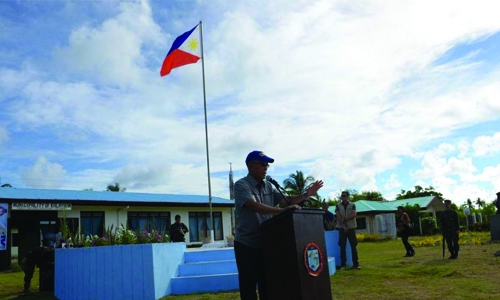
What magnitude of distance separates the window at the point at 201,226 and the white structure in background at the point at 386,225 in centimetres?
1237

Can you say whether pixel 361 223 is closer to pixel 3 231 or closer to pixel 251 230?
pixel 3 231

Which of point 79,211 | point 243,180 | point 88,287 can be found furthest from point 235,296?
point 79,211

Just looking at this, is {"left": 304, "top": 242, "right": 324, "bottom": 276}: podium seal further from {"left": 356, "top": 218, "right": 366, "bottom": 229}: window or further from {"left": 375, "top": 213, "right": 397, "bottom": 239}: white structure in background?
{"left": 356, "top": 218, "right": 366, "bottom": 229}: window

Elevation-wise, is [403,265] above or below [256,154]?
below

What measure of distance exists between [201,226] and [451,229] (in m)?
18.2

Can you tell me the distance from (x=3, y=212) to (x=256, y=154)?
15109mm

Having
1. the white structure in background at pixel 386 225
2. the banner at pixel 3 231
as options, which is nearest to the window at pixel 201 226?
the white structure in background at pixel 386 225

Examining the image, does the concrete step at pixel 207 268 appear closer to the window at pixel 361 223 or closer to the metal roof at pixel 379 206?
the metal roof at pixel 379 206

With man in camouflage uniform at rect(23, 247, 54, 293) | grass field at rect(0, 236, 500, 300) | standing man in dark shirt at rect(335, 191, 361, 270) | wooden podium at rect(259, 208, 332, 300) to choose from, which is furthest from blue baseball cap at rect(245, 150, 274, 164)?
man in camouflage uniform at rect(23, 247, 54, 293)

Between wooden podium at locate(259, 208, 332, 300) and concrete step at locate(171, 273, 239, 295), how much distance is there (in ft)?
15.9

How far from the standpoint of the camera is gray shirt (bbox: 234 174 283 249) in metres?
4.34

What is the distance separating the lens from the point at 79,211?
23.5 metres

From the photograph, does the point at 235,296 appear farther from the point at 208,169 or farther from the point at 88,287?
the point at 208,169

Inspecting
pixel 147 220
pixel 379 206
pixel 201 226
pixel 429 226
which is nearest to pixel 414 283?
pixel 147 220
